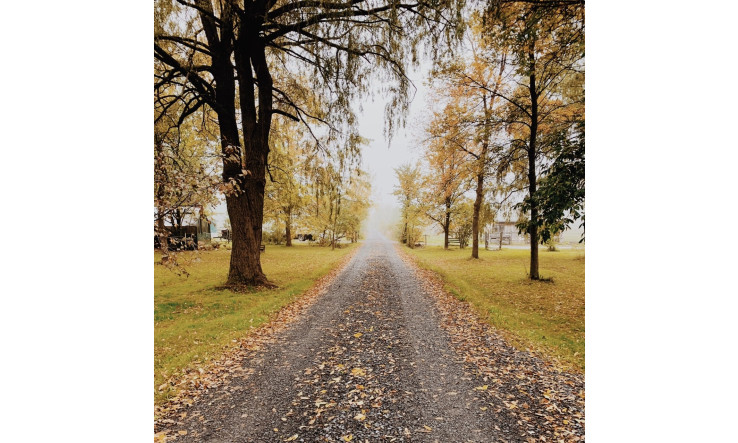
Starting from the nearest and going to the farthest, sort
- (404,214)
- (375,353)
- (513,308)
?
(375,353) < (513,308) < (404,214)

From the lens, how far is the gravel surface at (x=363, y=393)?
2.58 meters

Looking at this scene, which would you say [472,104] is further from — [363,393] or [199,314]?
[199,314]

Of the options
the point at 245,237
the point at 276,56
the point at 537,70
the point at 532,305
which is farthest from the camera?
the point at 276,56

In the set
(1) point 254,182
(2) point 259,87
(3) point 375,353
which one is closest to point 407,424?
(3) point 375,353

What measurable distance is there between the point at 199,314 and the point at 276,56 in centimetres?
727

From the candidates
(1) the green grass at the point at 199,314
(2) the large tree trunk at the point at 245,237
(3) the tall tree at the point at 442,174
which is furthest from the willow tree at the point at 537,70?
(2) the large tree trunk at the point at 245,237

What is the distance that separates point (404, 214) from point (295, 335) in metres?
18.9

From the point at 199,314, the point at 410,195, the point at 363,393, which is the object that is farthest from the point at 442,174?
the point at 363,393

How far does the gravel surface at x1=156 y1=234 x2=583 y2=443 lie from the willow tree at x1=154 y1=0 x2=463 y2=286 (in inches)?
105

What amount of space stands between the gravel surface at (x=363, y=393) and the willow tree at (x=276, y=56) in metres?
2.66

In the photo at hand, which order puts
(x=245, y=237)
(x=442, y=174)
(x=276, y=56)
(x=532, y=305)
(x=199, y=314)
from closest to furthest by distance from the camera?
(x=199, y=314) < (x=532, y=305) < (x=245, y=237) < (x=276, y=56) < (x=442, y=174)

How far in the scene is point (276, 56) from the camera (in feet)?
28.2

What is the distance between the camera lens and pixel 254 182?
8.19 m
